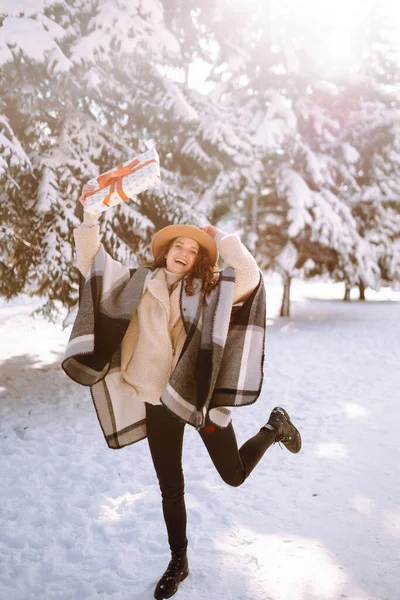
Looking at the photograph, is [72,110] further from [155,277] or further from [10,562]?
[10,562]

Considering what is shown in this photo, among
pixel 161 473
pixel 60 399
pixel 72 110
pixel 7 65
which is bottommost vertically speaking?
pixel 60 399

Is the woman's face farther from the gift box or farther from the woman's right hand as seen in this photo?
the woman's right hand

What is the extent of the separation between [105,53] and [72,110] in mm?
1068

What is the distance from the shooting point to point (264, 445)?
3021 millimetres

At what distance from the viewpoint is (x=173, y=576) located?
8.82 ft

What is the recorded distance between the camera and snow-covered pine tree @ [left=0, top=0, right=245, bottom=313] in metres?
5.47

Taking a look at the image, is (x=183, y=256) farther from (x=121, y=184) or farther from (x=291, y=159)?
(x=291, y=159)

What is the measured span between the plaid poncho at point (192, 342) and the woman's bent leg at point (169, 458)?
209 mm

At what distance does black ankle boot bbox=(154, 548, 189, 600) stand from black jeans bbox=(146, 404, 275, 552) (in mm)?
60

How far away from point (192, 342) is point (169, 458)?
2.32ft

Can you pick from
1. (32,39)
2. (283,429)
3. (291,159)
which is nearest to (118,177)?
(283,429)

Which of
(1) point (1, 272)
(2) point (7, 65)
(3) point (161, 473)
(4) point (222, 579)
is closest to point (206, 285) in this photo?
(3) point (161, 473)

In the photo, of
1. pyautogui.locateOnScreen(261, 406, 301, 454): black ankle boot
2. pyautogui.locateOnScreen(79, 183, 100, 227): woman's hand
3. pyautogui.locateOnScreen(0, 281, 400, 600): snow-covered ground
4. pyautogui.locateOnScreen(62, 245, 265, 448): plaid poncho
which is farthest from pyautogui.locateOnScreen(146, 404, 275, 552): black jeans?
pyautogui.locateOnScreen(79, 183, 100, 227): woman's hand

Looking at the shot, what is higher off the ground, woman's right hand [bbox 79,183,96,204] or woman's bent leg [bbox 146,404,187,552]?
woman's right hand [bbox 79,183,96,204]
